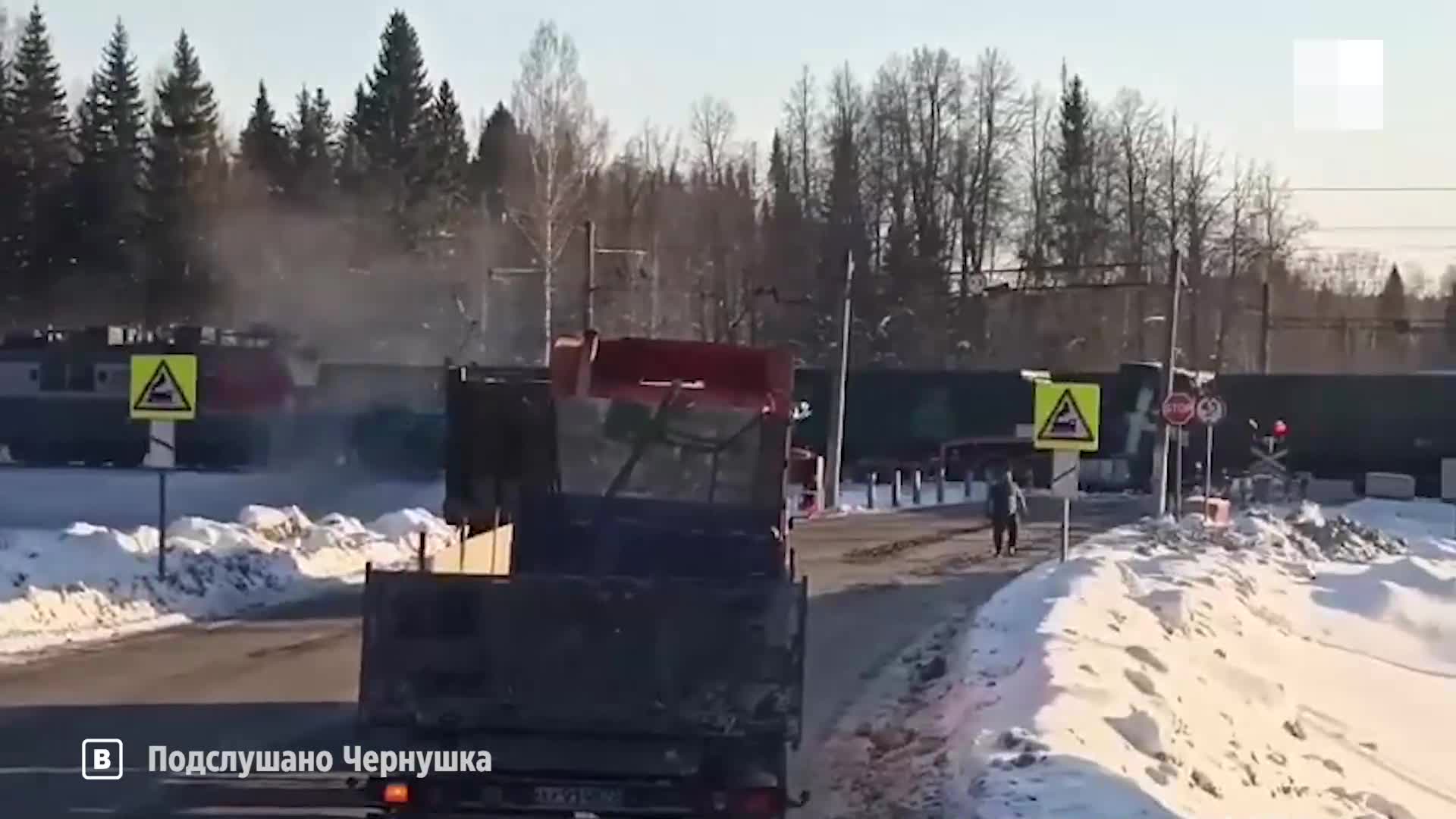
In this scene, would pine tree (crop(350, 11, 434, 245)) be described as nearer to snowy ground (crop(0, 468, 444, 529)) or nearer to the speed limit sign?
snowy ground (crop(0, 468, 444, 529))

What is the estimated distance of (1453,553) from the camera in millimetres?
42250

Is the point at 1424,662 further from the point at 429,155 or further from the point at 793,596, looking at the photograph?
the point at 429,155

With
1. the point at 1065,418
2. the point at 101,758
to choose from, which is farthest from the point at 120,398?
the point at 101,758

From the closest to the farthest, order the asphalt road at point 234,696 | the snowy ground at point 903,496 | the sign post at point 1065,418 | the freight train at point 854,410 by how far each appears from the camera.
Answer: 1. the asphalt road at point 234,696
2. the sign post at point 1065,418
3. the snowy ground at point 903,496
4. the freight train at point 854,410

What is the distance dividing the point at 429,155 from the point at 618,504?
272 ft

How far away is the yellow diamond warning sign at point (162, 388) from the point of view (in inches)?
941

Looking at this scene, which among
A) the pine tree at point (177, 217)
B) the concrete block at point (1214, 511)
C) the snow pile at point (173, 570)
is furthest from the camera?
the pine tree at point (177, 217)

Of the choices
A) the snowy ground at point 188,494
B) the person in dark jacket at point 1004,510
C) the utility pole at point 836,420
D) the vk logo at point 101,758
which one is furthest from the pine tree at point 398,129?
the vk logo at point 101,758

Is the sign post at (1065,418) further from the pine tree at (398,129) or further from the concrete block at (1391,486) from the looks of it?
the pine tree at (398,129)

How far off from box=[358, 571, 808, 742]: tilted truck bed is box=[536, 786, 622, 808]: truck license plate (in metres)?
0.26

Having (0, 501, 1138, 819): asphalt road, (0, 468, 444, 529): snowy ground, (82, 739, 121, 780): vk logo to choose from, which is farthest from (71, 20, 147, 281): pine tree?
(82, 739, 121, 780): vk logo

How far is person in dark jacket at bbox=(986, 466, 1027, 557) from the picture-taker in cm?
3675

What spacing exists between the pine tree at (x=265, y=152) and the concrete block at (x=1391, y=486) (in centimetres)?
5285

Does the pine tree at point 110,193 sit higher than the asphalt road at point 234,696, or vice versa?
the pine tree at point 110,193
